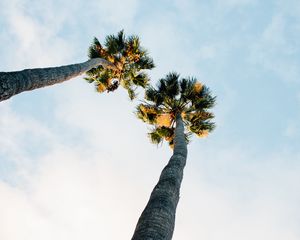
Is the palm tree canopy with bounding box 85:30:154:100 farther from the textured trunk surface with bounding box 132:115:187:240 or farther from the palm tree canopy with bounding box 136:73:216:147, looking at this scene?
the textured trunk surface with bounding box 132:115:187:240

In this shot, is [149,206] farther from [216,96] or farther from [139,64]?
[139,64]

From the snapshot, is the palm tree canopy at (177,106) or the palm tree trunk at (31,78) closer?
the palm tree trunk at (31,78)

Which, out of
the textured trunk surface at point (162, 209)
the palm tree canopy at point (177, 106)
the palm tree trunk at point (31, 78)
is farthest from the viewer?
the palm tree canopy at point (177, 106)

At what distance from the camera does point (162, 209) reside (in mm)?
4695

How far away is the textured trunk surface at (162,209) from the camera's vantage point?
409 centimetres

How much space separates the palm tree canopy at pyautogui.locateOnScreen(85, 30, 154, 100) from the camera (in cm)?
1689

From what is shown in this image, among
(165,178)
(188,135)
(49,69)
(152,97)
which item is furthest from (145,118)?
(165,178)

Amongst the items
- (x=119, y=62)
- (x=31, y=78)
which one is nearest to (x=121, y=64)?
(x=119, y=62)

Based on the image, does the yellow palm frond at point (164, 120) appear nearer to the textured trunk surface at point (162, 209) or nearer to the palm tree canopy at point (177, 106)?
the palm tree canopy at point (177, 106)

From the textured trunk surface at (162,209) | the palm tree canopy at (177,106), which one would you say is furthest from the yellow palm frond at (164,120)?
the textured trunk surface at (162,209)

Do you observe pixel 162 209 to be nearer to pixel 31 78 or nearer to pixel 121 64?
pixel 31 78

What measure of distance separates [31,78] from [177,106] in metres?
9.14

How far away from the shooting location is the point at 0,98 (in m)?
5.27

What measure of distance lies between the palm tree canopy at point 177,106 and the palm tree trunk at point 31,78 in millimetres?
5850
